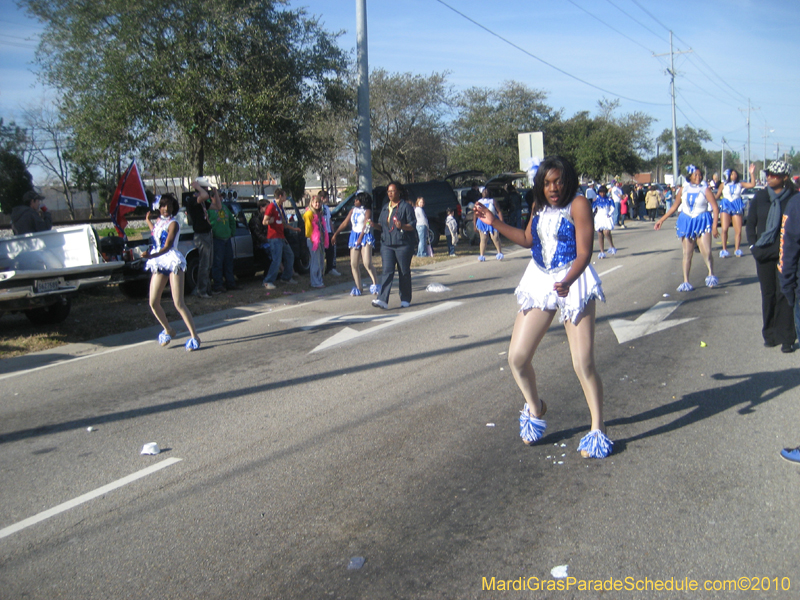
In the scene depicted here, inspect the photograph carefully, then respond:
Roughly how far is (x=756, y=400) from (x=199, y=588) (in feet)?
14.5

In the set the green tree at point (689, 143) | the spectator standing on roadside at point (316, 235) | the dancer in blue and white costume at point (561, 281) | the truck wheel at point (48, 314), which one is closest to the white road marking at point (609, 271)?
the spectator standing on roadside at point (316, 235)

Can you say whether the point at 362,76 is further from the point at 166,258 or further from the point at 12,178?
the point at 12,178

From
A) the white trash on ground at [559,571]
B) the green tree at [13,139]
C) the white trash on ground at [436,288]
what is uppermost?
the green tree at [13,139]

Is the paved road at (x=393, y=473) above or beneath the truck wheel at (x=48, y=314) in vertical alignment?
beneath

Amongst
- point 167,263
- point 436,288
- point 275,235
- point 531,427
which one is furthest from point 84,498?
point 275,235

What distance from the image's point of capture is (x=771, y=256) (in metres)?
6.79

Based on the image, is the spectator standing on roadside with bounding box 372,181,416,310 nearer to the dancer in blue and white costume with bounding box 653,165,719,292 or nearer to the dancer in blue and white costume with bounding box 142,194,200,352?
the dancer in blue and white costume with bounding box 142,194,200,352

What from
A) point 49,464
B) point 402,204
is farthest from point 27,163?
point 49,464

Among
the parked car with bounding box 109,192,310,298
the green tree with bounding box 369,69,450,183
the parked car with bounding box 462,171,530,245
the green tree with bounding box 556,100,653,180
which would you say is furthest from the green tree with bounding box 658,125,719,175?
the parked car with bounding box 109,192,310,298

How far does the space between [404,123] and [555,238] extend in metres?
40.7

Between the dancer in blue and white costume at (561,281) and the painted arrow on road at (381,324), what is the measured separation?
411 centimetres

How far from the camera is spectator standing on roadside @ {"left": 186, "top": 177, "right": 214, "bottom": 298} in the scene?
12.3 metres

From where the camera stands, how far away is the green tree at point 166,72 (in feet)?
53.8

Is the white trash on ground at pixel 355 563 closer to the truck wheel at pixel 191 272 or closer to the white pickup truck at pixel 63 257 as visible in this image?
the white pickup truck at pixel 63 257
